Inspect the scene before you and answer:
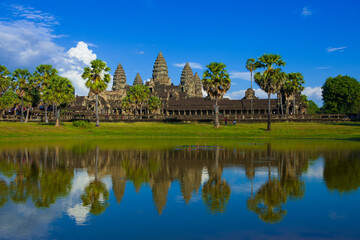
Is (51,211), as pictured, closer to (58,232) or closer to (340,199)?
(58,232)

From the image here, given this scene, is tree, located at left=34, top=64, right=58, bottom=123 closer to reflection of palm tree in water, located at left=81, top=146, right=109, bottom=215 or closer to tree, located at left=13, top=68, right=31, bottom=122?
tree, located at left=13, top=68, right=31, bottom=122

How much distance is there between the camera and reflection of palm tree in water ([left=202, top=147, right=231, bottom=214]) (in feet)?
40.2

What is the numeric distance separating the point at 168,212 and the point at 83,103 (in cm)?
14046

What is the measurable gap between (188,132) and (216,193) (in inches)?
1814

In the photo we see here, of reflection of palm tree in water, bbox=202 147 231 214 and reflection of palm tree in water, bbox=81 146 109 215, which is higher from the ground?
reflection of palm tree in water, bbox=81 146 109 215

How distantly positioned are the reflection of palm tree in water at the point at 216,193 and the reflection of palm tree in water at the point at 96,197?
375 centimetres

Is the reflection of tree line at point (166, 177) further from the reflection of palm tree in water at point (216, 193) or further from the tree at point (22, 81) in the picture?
the tree at point (22, 81)

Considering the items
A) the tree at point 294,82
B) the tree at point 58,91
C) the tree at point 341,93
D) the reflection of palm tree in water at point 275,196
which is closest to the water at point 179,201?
the reflection of palm tree in water at point 275,196

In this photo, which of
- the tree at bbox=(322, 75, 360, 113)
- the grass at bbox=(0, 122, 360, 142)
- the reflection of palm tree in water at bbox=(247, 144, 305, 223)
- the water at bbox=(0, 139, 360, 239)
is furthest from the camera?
the tree at bbox=(322, 75, 360, 113)

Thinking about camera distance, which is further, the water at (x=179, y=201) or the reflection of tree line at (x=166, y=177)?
the reflection of tree line at (x=166, y=177)

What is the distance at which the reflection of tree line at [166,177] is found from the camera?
13.1 metres

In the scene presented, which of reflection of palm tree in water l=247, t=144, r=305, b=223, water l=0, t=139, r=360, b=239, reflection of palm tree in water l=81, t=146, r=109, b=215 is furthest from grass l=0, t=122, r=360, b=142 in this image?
reflection of palm tree in water l=81, t=146, r=109, b=215

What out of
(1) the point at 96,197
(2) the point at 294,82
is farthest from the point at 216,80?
(1) the point at 96,197

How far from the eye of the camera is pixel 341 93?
10969cm
